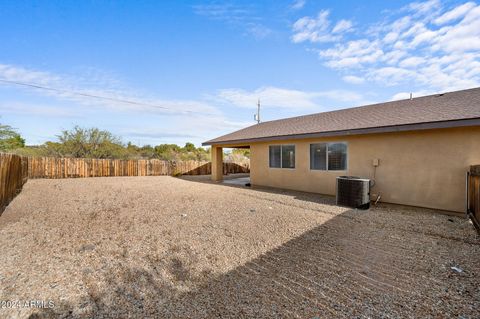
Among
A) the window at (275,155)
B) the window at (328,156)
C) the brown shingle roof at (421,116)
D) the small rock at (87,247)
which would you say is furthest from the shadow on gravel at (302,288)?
the window at (275,155)

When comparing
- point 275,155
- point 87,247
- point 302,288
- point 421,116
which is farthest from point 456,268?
point 275,155

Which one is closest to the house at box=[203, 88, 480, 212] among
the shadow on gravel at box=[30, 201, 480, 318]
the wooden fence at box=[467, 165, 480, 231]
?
the wooden fence at box=[467, 165, 480, 231]

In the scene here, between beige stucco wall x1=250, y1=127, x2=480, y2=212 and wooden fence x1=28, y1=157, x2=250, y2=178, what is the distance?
38.5 feet

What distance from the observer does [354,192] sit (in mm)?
6426

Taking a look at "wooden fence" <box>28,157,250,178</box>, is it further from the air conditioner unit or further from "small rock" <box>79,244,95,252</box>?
"small rock" <box>79,244,95,252</box>

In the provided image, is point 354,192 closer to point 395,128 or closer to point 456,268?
point 395,128

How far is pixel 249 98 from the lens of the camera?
21.9m

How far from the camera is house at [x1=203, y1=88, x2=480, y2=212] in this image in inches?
222

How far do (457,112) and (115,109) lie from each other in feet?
71.3

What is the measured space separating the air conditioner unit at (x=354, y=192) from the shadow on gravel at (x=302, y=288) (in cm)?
276

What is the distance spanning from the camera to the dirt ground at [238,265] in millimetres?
2174

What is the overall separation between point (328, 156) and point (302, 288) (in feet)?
21.2

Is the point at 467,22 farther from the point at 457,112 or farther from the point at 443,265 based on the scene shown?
the point at 443,265

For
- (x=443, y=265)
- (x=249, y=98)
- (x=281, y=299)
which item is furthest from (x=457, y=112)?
(x=249, y=98)
